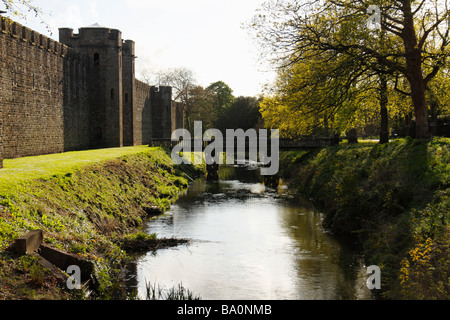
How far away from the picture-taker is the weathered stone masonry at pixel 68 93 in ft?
73.3

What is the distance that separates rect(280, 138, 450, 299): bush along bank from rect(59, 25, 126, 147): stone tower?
23840 mm

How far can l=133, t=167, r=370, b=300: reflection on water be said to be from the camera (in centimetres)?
974

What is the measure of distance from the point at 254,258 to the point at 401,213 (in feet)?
14.5

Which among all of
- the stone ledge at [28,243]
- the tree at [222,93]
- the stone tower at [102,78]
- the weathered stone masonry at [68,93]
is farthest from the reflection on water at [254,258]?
the tree at [222,93]

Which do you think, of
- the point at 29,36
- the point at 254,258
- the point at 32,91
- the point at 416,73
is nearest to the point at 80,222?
the point at 254,258

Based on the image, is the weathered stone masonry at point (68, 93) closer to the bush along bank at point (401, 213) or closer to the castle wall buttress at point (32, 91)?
the castle wall buttress at point (32, 91)

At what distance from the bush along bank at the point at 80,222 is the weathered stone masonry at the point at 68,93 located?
656 cm

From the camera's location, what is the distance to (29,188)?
1159cm

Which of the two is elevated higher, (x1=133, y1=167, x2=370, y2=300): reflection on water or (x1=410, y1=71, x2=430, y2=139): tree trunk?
(x1=410, y1=71, x2=430, y2=139): tree trunk

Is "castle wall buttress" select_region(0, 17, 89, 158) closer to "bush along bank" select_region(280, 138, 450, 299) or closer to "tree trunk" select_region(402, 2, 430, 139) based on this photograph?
"bush along bank" select_region(280, 138, 450, 299)

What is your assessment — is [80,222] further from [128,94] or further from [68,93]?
[128,94]

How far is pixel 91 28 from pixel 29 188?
30.2 m

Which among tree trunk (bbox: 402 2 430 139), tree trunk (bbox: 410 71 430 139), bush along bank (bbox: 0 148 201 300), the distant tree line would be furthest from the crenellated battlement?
the distant tree line
